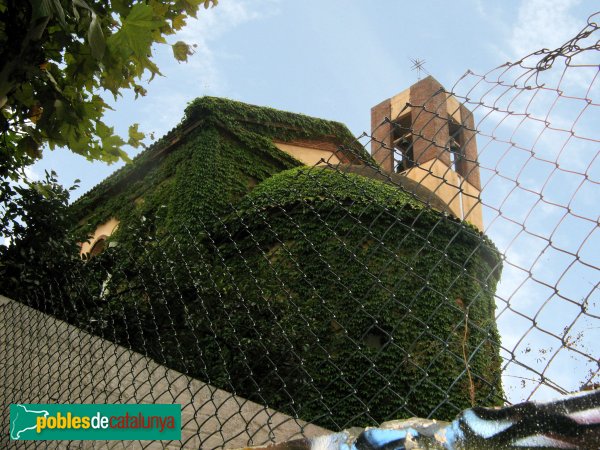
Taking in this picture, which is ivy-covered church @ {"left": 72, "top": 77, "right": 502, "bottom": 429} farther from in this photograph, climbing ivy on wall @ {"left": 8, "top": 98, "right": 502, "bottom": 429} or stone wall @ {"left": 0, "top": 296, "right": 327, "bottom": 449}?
stone wall @ {"left": 0, "top": 296, "right": 327, "bottom": 449}

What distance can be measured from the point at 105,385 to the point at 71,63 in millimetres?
2154

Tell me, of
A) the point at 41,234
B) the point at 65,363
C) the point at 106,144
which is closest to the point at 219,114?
the point at 41,234

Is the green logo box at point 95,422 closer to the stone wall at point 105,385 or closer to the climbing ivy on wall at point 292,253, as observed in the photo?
the stone wall at point 105,385

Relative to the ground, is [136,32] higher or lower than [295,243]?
lower

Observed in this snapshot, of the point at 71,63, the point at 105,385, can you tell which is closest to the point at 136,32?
the point at 71,63

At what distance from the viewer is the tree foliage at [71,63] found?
9.59ft

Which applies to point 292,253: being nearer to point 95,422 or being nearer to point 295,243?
point 295,243

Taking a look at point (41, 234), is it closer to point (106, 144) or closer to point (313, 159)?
point (106, 144)

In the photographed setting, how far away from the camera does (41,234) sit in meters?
8.00

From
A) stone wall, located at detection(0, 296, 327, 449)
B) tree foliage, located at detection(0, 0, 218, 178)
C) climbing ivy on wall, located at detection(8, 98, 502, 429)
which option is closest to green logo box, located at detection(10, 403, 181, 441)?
stone wall, located at detection(0, 296, 327, 449)

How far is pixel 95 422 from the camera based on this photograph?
2.94 meters

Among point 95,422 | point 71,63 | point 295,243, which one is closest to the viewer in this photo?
point 95,422

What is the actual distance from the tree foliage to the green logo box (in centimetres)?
171

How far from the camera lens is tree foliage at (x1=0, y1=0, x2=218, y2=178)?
2.92 meters
